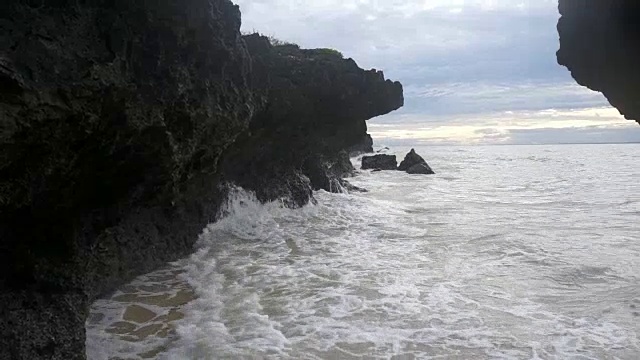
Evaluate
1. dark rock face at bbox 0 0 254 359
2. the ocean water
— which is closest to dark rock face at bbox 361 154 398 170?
the ocean water

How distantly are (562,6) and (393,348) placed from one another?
417 cm

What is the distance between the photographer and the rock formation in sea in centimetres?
395

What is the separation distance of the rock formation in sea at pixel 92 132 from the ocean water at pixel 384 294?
3.25 ft

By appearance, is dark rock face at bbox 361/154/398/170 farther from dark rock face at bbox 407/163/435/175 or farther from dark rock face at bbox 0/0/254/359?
dark rock face at bbox 0/0/254/359

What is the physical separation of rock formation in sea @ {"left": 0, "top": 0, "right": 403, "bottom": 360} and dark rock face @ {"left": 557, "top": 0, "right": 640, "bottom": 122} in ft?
13.5

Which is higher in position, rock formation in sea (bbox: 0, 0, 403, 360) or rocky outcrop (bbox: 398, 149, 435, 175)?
rock formation in sea (bbox: 0, 0, 403, 360)

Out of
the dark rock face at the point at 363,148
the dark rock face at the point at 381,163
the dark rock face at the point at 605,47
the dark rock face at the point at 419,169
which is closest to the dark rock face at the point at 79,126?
the dark rock face at the point at 605,47

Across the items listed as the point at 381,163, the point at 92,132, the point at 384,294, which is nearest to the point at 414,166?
the point at 381,163

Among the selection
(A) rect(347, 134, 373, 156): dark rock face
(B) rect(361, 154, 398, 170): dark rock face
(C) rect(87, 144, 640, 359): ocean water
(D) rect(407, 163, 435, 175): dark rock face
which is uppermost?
(A) rect(347, 134, 373, 156): dark rock face

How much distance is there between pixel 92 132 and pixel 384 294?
4.71 m

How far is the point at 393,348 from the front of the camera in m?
5.68

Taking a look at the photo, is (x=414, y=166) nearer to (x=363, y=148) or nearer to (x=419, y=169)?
(x=419, y=169)

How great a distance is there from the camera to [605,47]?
538cm

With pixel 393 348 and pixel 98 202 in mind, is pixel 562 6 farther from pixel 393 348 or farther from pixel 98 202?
pixel 98 202
